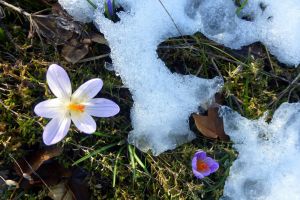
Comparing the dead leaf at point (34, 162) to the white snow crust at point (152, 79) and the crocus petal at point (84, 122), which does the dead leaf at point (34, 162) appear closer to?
the crocus petal at point (84, 122)

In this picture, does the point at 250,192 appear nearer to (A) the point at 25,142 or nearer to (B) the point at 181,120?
(B) the point at 181,120

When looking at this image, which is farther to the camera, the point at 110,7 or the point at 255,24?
the point at 255,24

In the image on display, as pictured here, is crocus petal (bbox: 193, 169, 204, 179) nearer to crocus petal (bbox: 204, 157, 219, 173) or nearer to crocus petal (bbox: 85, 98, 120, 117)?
crocus petal (bbox: 204, 157, 219, 173)

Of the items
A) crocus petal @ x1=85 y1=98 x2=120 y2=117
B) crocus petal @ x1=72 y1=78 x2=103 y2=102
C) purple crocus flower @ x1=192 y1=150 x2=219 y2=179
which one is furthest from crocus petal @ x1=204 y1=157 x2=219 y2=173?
crocus petal @ x1=72 y1=78 x2=103 y2=102

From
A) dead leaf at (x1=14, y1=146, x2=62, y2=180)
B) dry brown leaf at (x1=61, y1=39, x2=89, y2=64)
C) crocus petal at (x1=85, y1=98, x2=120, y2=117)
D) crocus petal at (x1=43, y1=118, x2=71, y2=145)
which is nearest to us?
crocus petal at (x1=43, y1=118, x2=71, y2=145)

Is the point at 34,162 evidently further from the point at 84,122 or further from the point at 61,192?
the point at 84,122

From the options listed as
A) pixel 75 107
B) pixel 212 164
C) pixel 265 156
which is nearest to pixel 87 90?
pixel 75 107

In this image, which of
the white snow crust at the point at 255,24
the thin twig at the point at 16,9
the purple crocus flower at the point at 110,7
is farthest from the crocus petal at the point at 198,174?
the thin twig at the point at 16,9

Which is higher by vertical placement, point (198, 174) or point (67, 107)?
point (67, 107)
